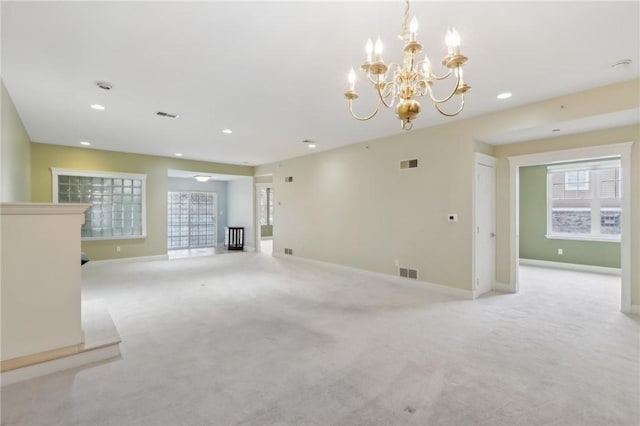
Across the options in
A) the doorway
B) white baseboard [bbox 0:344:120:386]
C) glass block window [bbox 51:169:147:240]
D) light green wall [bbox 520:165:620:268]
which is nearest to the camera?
white baseboard [bbox 0:344:120:386]

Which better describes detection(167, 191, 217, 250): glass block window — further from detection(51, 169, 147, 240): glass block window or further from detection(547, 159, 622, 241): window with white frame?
detection(547, 159, 622, 241): window with white frame

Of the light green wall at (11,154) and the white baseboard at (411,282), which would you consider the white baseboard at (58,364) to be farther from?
the white baseboard at (411,282)

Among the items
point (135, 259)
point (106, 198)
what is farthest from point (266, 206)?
point (106, 198)

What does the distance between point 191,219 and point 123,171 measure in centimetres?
388

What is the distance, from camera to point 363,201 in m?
6.32

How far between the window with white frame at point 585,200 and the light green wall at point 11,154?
9848 mm

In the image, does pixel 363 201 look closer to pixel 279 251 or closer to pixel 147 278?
pixel 279 251

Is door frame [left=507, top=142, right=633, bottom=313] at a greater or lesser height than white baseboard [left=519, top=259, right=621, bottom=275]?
greater

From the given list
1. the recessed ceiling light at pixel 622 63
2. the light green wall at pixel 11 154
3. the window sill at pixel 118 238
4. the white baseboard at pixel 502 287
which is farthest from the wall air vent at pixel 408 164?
the window sill at pixel 118 238

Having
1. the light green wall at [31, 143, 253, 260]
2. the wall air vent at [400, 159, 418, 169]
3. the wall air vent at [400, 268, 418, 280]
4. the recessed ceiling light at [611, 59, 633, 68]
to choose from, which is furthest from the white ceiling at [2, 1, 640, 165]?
the wall air vent at [400, 268, 418, 280]

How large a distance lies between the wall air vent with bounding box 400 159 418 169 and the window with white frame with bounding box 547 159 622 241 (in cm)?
415

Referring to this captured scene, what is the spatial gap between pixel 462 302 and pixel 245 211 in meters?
7.74

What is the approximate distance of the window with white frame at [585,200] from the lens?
21.5ft

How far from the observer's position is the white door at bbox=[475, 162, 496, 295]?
4.79 metres
